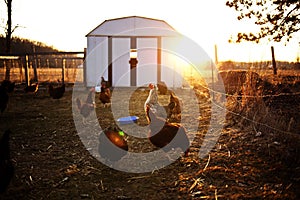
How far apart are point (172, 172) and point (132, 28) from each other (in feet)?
44.5

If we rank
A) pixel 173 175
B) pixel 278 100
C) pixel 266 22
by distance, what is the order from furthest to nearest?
pixel 266 22 < pixel 278 100 < pixel 173 175

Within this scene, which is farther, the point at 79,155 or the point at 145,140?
the point at 145,140

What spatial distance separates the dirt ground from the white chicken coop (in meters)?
10.3

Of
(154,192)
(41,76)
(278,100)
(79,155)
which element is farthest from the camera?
(41,76)

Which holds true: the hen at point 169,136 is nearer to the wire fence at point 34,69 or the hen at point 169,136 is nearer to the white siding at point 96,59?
the white siding at point 96,59

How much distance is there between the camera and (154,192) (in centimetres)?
371

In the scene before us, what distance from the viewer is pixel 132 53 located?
1669 centimetres

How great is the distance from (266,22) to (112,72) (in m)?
10.4

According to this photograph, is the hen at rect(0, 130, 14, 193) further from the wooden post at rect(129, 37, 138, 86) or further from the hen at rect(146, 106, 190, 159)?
the wooden post at rect(129, 37, 138, 86)

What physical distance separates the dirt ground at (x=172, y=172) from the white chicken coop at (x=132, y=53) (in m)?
10.3

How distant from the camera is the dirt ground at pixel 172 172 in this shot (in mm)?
3652

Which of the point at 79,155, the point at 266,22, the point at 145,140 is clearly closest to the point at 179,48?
the point at 266,22

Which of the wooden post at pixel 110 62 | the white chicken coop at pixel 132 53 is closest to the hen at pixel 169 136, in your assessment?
the white chicken coop at pixel 132 53

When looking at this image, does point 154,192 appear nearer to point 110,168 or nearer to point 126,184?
point 126,184
